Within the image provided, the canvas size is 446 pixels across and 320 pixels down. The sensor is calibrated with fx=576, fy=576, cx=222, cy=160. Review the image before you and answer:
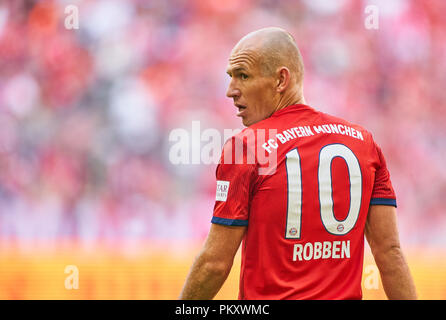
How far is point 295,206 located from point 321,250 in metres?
0.18

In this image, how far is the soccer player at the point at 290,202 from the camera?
1.81 metres

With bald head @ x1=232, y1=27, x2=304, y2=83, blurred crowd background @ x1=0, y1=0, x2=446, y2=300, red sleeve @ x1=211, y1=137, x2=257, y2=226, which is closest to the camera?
red sleeve @ x1=211, y1=137, x2=257, y2=226

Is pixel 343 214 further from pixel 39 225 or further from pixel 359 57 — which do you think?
pixel 359 57

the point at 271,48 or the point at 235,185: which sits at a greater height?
the point at 271,48

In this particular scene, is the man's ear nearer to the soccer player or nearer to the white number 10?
the soccer player

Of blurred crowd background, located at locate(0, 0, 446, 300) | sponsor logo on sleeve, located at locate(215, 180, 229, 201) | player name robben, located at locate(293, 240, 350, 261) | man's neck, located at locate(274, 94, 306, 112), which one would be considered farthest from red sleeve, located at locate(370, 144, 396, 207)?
blurred crowd background, located at locate(0, 0, 446, 300)

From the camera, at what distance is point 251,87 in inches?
79.9

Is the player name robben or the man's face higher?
the man's face

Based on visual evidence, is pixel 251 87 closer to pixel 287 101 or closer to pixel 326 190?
pixel 287 101

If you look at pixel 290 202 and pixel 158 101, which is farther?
pixel 158 101

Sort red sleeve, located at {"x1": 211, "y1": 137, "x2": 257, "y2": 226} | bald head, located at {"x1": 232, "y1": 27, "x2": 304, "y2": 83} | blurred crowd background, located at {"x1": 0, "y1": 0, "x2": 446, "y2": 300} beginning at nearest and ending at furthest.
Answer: red sleeve, located at {"x1": 211, "y1": 137, "x2": 257, "y2": 226}
bald head, located at {"x1": 232, "y1": 27, "x2": 304, "y2": 83}
blurred crowd background, located at {"x1": 0, "y1": 0, "x2": 446, "y2": 300}

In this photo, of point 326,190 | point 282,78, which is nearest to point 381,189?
point 326,190

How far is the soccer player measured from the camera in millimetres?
1807

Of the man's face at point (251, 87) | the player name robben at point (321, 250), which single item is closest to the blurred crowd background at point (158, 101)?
the man's face at point (251, 87)
